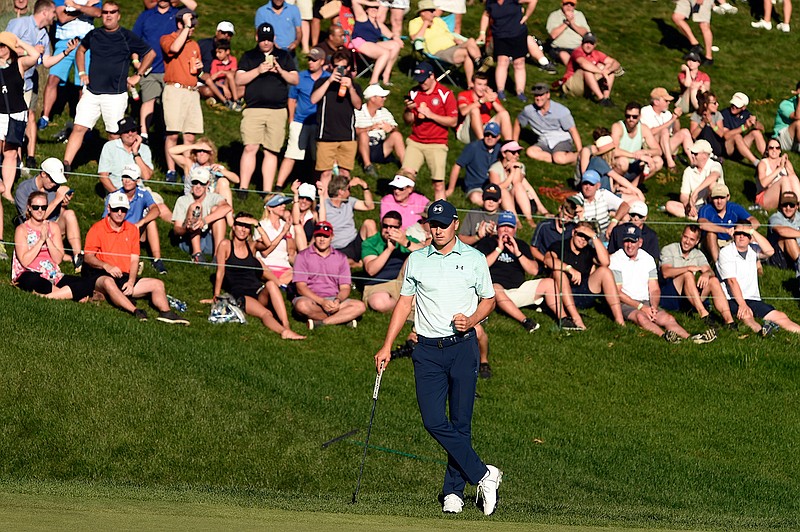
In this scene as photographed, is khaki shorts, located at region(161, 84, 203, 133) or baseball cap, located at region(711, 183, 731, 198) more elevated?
khaki shorts, located at region(161, 84, 203, 133)

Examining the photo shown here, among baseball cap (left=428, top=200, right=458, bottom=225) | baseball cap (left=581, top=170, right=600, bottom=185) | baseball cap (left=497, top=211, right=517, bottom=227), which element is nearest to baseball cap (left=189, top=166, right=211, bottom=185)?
baseball cap (left=497, top=211, right=517, bottom=227)

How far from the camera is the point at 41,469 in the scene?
1228cm

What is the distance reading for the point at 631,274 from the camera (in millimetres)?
17172

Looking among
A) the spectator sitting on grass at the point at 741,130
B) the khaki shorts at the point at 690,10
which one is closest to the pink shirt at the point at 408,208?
the spectator sitting on grass at the point at 741,130

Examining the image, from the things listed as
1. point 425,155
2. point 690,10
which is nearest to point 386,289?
point 425,155

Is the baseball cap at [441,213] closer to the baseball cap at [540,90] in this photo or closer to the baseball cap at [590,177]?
the baseball cap at [590,177]

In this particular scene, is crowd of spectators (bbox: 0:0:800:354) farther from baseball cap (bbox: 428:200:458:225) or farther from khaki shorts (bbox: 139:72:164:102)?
baseball cap (bbox: 428:200:458:225)

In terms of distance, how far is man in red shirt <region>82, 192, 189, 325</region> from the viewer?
15.6 meters

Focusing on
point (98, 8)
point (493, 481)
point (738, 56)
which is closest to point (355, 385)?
point (493, 481)

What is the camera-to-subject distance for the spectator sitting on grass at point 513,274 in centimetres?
1697

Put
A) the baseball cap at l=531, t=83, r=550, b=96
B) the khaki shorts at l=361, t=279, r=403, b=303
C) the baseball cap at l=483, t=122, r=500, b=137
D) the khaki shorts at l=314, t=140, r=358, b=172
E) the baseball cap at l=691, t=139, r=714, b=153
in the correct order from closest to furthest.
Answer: the khaki shorts at l=361, t=279, r=403, b=303 < the khaki shorts at l=314, t=140, r=358, b=172 < the baseball cap at l=483, t=122, r=500, b=137 < the baseball cap at l=691, t=139, r=714, b=153 < the baseball cap at l=531, t=83, r=550, b=96

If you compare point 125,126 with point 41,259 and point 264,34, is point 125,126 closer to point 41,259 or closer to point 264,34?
point 264,34

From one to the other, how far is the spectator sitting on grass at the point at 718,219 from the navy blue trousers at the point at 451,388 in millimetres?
9085

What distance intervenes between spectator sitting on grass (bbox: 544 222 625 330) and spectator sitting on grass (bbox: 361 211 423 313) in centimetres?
181
